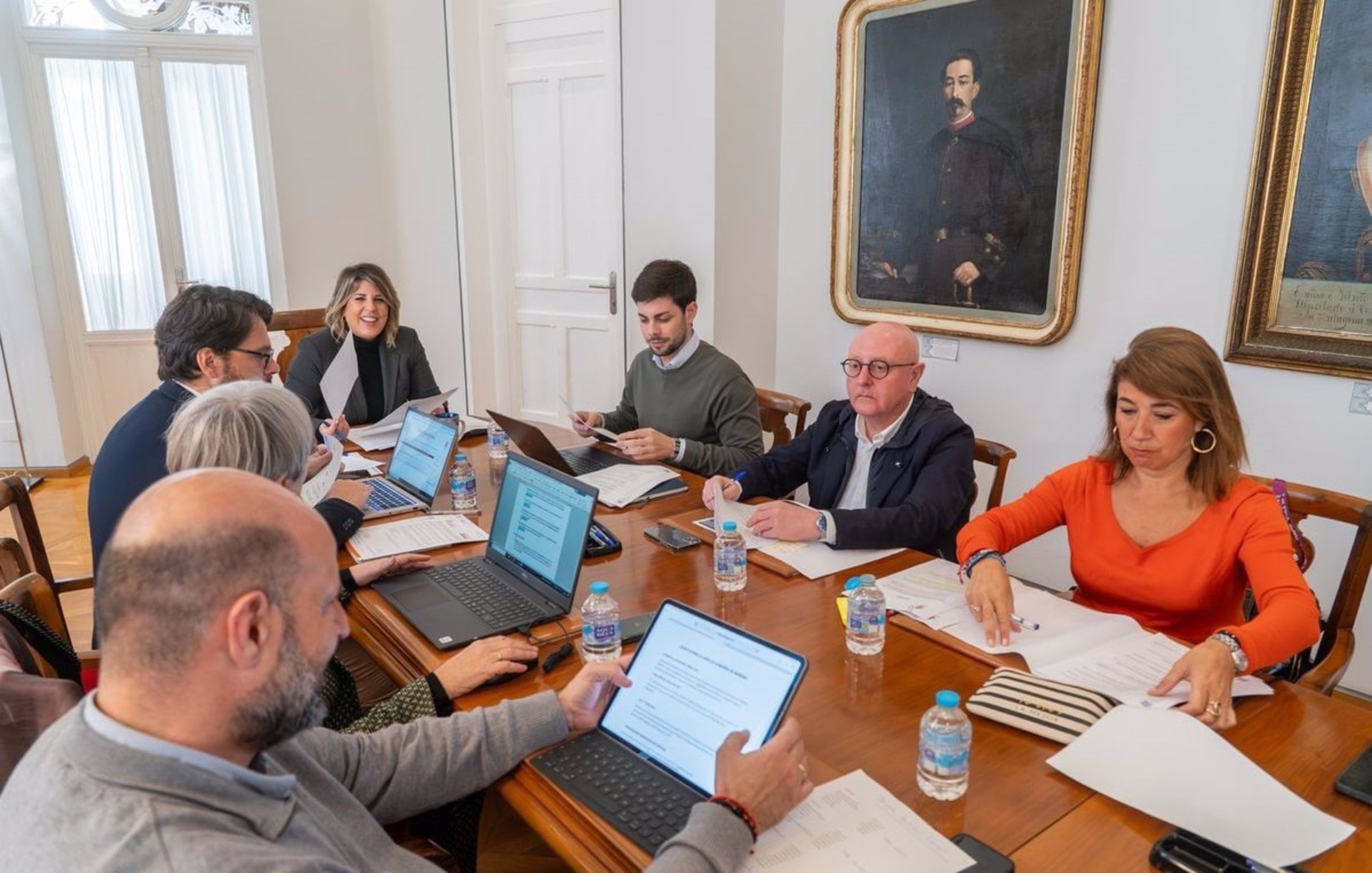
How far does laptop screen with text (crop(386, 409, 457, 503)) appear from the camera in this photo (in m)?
2.34

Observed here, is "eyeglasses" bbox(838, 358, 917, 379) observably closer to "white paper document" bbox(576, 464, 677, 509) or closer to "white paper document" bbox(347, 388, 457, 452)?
"white paper document" bbox(576, 464, 677, 509)

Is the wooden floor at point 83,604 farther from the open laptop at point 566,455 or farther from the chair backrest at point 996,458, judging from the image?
the chair backrest at point 996,458

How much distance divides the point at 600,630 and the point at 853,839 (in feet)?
1.88

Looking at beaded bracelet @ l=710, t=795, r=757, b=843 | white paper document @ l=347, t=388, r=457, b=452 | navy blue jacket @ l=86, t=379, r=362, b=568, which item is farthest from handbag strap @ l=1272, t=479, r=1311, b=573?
white paper document @ l=347, t=388, r=457, b=452

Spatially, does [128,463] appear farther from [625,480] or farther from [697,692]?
[697,692]

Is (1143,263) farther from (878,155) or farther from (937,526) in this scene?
(937,526)

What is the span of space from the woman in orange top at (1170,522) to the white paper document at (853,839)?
1.72 feet

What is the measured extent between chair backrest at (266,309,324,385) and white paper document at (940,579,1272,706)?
3851 mm

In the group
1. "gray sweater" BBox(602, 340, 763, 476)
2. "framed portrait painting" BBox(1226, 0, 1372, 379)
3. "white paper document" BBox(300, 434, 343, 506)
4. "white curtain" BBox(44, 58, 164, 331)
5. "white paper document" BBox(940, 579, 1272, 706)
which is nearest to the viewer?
"white paper document" BBox(940, 579, 1272, 706)

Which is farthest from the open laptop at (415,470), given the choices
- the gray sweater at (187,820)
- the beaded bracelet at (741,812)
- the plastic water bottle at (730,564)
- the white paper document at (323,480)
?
the beaded bracelet at (741,812)

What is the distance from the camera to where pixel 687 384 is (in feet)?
9.82

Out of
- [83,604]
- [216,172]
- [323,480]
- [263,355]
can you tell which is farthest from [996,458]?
[216,172]

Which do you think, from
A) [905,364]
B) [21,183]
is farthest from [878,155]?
[21,183]

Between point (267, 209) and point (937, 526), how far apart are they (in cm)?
475
